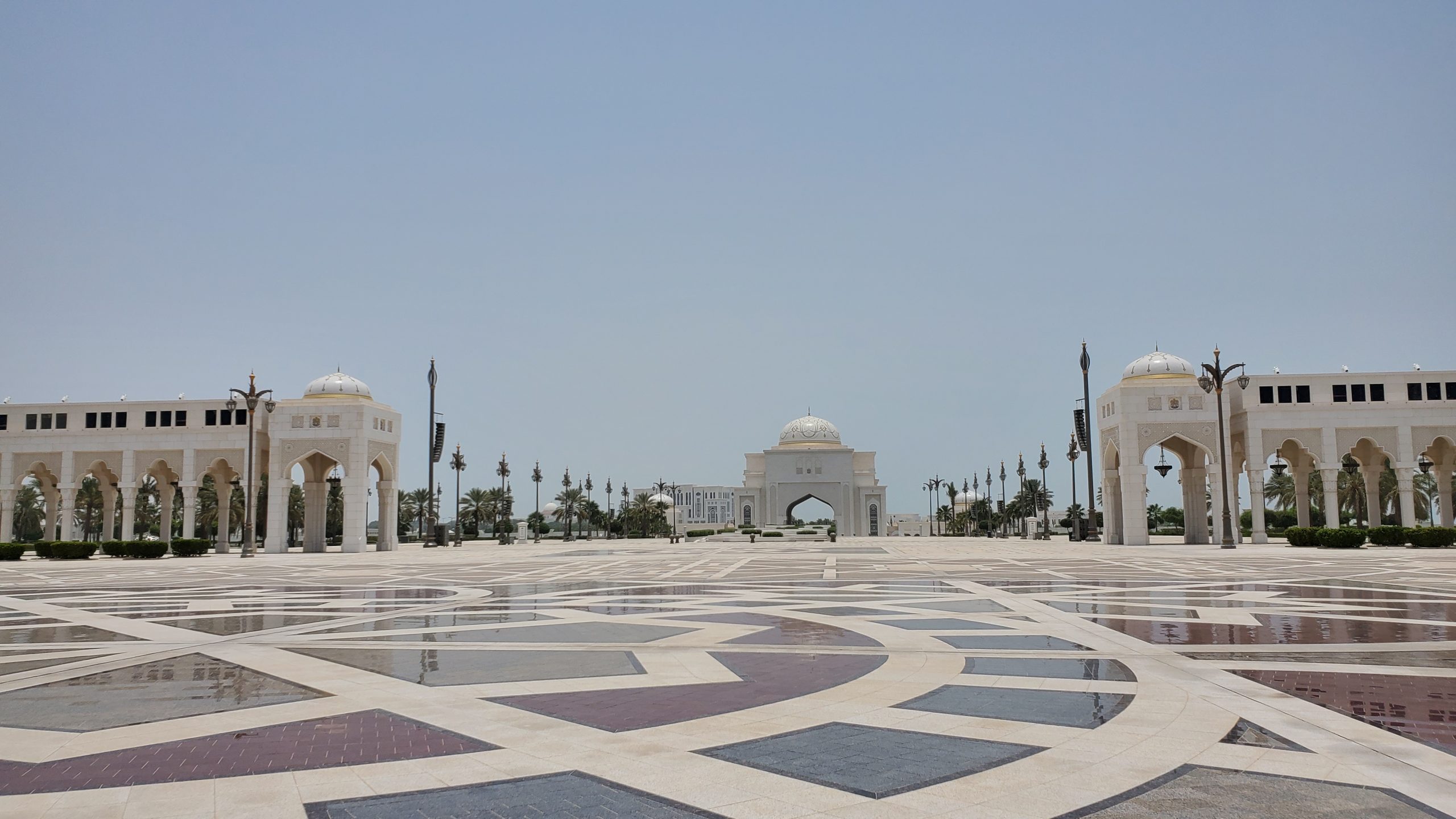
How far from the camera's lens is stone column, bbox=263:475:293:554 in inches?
1981

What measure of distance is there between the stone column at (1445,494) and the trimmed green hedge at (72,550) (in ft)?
214

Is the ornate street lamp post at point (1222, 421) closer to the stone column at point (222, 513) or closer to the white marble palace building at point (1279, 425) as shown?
the white marble palace building at point (1279, 425)

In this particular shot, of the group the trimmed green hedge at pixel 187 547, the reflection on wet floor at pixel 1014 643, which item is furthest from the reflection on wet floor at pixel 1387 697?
the trimmed green hedge at pixel 187 547

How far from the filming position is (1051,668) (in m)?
9.14

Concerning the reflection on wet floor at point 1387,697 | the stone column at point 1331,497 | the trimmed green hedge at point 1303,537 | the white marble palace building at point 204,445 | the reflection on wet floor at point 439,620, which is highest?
the white marble palace building at point 204,445

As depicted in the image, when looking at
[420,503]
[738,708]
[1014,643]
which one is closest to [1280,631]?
[1014,643]

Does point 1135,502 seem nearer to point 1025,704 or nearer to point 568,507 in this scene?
point 1025,704

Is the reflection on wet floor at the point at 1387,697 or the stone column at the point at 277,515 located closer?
the reflection on wet floor at the point at 1387,697

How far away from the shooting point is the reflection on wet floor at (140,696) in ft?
23.7

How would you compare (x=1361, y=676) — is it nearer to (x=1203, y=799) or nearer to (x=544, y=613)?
(x=1203, y=799)

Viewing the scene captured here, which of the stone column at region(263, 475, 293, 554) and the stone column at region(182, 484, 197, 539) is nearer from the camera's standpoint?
the stone column at region(263, 475, 293, 554)

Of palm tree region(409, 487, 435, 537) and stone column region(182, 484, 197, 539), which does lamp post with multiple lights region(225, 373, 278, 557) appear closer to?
stone column region(182, 484, 197, 539)

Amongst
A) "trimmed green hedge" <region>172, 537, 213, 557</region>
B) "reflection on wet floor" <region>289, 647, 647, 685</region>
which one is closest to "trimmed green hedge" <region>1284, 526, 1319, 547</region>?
"reflection on wet floor" <region>289, 647, 647, 685</region>

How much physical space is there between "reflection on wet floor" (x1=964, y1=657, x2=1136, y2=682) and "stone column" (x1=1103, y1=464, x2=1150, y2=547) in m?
43.8
